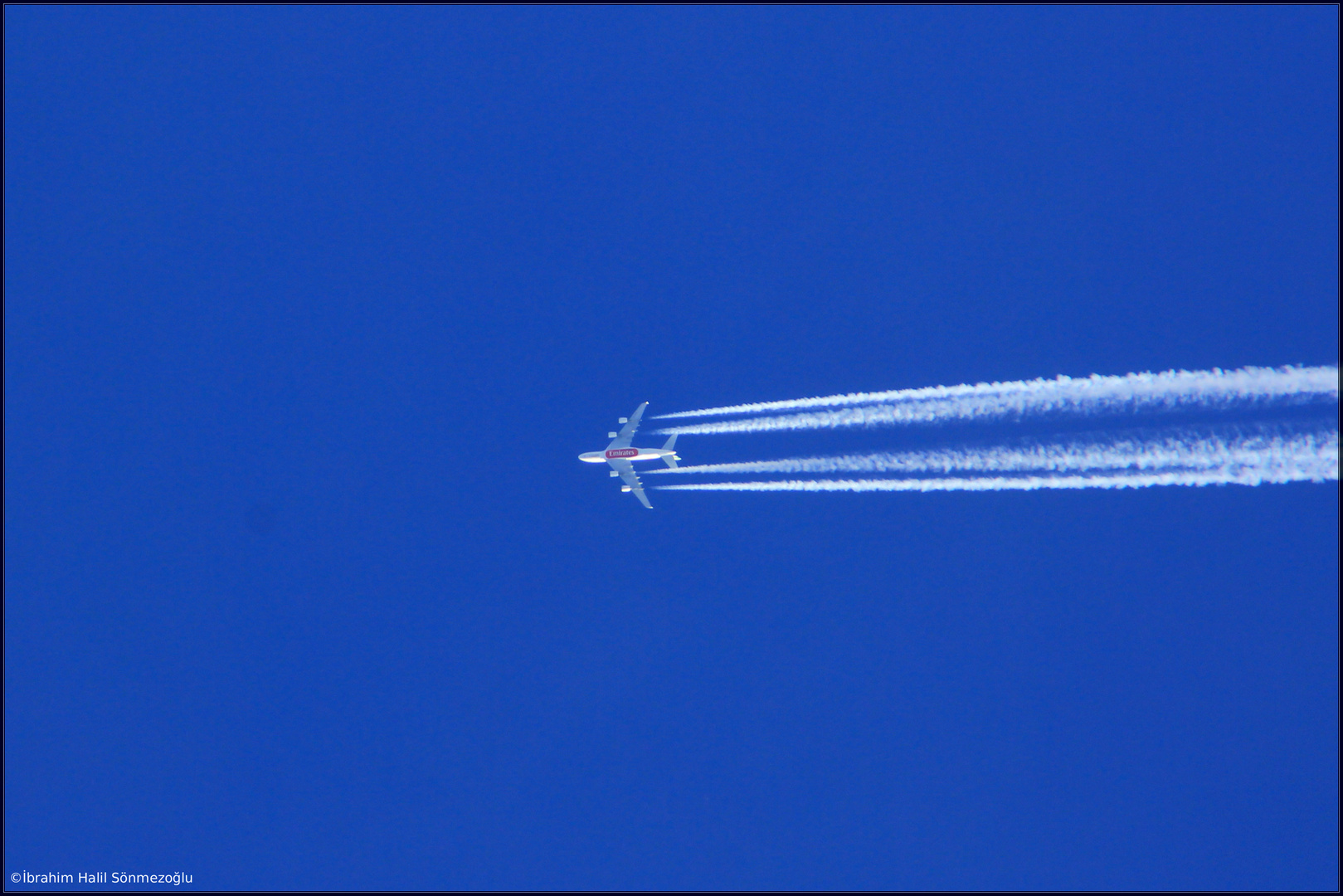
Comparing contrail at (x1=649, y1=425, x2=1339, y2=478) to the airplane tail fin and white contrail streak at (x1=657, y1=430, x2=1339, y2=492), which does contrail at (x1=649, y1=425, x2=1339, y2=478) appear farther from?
the airplane tail fin

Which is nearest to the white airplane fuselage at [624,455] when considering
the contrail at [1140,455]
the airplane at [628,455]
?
the airplane at [628,455]

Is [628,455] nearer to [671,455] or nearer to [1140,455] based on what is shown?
[671,455]

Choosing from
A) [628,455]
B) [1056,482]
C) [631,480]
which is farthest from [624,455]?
[1056,482]

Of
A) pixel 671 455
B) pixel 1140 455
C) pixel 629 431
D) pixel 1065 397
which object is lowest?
pixel 1140 455

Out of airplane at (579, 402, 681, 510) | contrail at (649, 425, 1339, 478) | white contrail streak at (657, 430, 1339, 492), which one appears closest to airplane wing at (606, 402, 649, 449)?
airplane at (579, 402, 681, 510)

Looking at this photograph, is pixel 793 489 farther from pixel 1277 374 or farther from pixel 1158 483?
pixel 1277 374

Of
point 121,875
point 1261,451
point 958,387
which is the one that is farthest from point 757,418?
point 121,875

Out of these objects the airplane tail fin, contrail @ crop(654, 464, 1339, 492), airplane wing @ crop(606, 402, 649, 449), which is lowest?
contrail @ crop(654, 464, 1339, 492)
